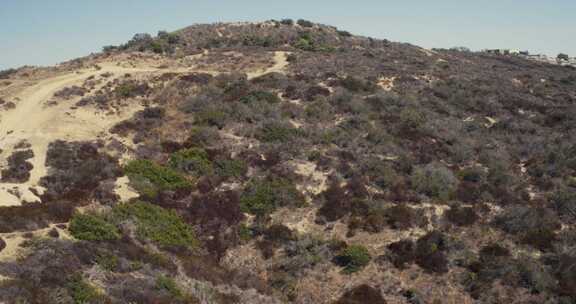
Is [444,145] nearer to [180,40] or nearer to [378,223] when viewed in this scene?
[378,223]

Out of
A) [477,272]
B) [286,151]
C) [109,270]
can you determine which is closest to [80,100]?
[286,151]

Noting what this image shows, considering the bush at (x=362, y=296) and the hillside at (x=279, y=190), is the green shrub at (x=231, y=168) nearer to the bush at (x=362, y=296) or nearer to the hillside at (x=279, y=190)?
the hillside at (x=279, y=190)

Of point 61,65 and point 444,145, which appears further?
point 61,65

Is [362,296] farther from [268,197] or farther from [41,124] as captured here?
[41,124]

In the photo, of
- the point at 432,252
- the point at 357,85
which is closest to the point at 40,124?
the point at 357,85

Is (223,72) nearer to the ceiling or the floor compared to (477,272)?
nearer to the ceiling

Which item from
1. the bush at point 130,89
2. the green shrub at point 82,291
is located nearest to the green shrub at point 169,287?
the green shrub at point 82,291

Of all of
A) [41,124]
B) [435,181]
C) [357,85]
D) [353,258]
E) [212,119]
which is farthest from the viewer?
[357,85]

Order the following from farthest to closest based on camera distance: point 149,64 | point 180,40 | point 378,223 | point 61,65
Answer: point 180,40 → point 61,65 → point 149,64 → point 378,223
